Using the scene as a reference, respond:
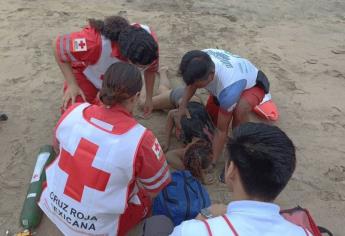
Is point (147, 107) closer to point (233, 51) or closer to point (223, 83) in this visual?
point (223, 83)

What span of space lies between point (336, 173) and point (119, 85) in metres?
2.13

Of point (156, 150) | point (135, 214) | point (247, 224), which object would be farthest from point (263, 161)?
point (135, 214)

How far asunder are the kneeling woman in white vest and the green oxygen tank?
50 centimetres

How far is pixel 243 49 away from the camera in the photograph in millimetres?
5055

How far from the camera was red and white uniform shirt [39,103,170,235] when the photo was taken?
Result: 223cm

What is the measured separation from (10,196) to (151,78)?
54.8 inches

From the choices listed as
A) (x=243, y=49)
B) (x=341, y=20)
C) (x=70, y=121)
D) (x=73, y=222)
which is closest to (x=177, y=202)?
(x=73, y=222)

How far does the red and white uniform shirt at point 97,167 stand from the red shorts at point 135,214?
5.2 inches

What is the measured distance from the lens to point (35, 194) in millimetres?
3027

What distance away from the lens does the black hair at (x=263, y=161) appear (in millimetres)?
1594

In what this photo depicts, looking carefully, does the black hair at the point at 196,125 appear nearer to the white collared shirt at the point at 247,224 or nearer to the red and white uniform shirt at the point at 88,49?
the red and white uniform shirt at the point at 88,49

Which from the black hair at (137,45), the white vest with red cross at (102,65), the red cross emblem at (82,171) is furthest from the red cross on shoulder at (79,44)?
the red cross emblem at (82,171)

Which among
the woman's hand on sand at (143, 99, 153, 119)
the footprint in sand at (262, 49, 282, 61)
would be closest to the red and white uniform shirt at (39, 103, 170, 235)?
the woman's hand on sand at (143, 99, 153, 119)

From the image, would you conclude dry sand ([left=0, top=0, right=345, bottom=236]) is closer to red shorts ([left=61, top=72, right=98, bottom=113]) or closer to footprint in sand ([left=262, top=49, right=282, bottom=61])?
footprint in sand ([left=262, top=49, right=282, bottom=61])
